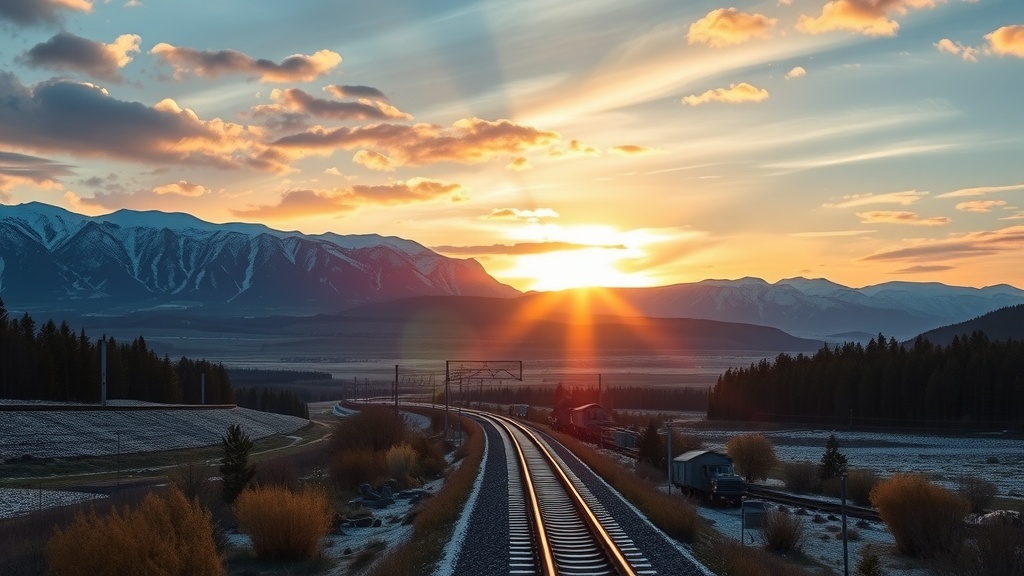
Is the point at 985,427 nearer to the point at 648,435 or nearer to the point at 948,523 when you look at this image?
the point at 648,435

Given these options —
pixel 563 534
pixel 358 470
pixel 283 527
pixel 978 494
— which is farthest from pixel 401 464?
pixel 978 494

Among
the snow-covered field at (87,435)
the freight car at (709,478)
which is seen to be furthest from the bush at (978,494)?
the snow-covered field at (87,435)

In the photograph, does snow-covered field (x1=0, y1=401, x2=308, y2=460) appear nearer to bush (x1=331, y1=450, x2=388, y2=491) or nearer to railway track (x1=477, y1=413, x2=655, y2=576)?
bush (x1=331, y1=450, x2=388, y2=491)

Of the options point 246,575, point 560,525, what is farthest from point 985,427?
point 246,575

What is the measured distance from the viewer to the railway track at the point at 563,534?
19.4 m

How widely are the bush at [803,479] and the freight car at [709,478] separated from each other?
8938 mm

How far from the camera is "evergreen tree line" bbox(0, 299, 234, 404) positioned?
8475 centimetres

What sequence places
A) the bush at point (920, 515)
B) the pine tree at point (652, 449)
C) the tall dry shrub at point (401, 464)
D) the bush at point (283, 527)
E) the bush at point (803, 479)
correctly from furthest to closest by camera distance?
the pine tree at point (652, 449) < the bush at point (803, 479) < the tall dry shrub at point (401, 464) < the bush at point (920, 515) < the bush at point (283, 527)

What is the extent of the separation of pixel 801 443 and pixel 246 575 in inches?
2722

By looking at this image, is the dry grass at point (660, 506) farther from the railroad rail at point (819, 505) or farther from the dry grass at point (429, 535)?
the railroad rail at point (819, 505)

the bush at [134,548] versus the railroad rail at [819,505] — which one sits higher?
the bush at [134,548]

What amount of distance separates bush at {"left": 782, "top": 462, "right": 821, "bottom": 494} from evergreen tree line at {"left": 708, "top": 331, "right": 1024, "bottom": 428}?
44.8m

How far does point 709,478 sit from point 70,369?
234 feet

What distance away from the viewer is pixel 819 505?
40531 mm
